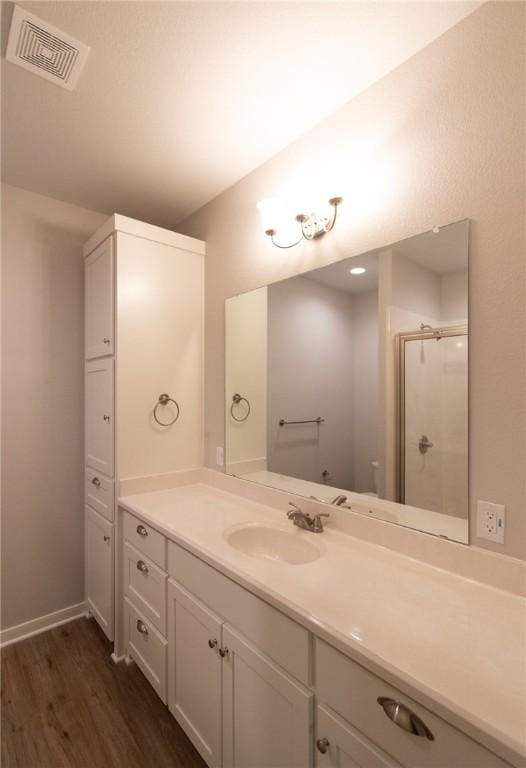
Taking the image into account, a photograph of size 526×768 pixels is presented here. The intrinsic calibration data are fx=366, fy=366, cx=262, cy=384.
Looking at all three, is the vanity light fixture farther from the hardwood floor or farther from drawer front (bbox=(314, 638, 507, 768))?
the hardwood floor

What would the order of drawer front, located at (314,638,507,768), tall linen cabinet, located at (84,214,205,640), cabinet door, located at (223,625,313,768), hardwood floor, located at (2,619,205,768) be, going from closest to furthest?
drawer front, located at (314,638,507,768) → cabinet door, located at (223,625,313,768) → hardwood floor, located at (2,619,205,768) → tall linen cabinet, located at (84,214,205,640)

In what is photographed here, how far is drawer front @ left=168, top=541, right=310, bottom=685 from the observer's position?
3.18 feet

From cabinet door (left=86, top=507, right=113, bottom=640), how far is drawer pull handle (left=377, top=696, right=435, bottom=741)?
5.39ft

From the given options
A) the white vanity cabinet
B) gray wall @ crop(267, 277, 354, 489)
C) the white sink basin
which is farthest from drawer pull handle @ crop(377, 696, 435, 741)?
gray wall @ crop(267, 277, 354, 489)

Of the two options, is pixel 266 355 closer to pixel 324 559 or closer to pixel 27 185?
pixel 324 559

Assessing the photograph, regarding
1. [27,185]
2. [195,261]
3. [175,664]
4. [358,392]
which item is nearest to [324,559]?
[358,392]

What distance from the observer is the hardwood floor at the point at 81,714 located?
143cm

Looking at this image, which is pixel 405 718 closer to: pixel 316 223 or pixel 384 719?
pixel 384 719

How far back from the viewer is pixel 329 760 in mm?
897

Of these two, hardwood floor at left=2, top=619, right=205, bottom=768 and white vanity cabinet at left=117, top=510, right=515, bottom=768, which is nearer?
white vanity cabinet at left=117, top=510, right=515, bottom=768

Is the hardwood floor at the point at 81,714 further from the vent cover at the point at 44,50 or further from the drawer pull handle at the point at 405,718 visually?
the vent cover at the point at 44,50

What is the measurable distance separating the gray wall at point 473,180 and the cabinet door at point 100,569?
1.82 m

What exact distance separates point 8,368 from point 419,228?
2.23 metres

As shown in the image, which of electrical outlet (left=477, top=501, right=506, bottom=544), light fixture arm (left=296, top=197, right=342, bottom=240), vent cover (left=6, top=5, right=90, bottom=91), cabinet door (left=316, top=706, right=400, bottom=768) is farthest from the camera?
light fixture arm (left=296, top=197, right=342, bottom=240)
